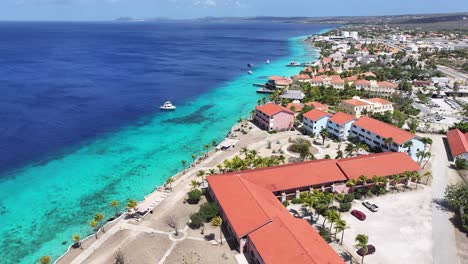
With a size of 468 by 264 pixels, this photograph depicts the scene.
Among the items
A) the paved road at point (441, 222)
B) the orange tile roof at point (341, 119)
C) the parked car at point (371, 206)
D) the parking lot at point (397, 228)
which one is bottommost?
the paved road at point (441, 222)

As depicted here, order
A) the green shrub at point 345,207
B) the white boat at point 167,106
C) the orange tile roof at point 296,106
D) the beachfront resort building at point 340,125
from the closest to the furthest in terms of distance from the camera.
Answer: the green shrub at point 345,207 → the beachfront resort building at point 340,125 → the orange tile roof at point 296,106 → the white boat at point 167,106

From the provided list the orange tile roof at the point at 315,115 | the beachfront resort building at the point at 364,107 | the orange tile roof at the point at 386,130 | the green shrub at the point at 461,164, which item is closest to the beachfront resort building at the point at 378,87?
the beachfront resort building at the point at 364,107

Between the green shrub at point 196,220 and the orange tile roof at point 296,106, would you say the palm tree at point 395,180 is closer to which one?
the green shrub at point 196,220

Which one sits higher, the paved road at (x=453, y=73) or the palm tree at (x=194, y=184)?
the palm tree at (x=194, y=184)

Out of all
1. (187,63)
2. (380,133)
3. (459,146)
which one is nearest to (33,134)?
(380,133)

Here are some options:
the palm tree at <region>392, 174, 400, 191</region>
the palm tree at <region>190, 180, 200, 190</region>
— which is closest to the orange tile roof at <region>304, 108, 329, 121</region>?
the palm tree at <region>392, 174, 400, 191</region>

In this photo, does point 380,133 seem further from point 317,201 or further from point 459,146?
point 317,201
